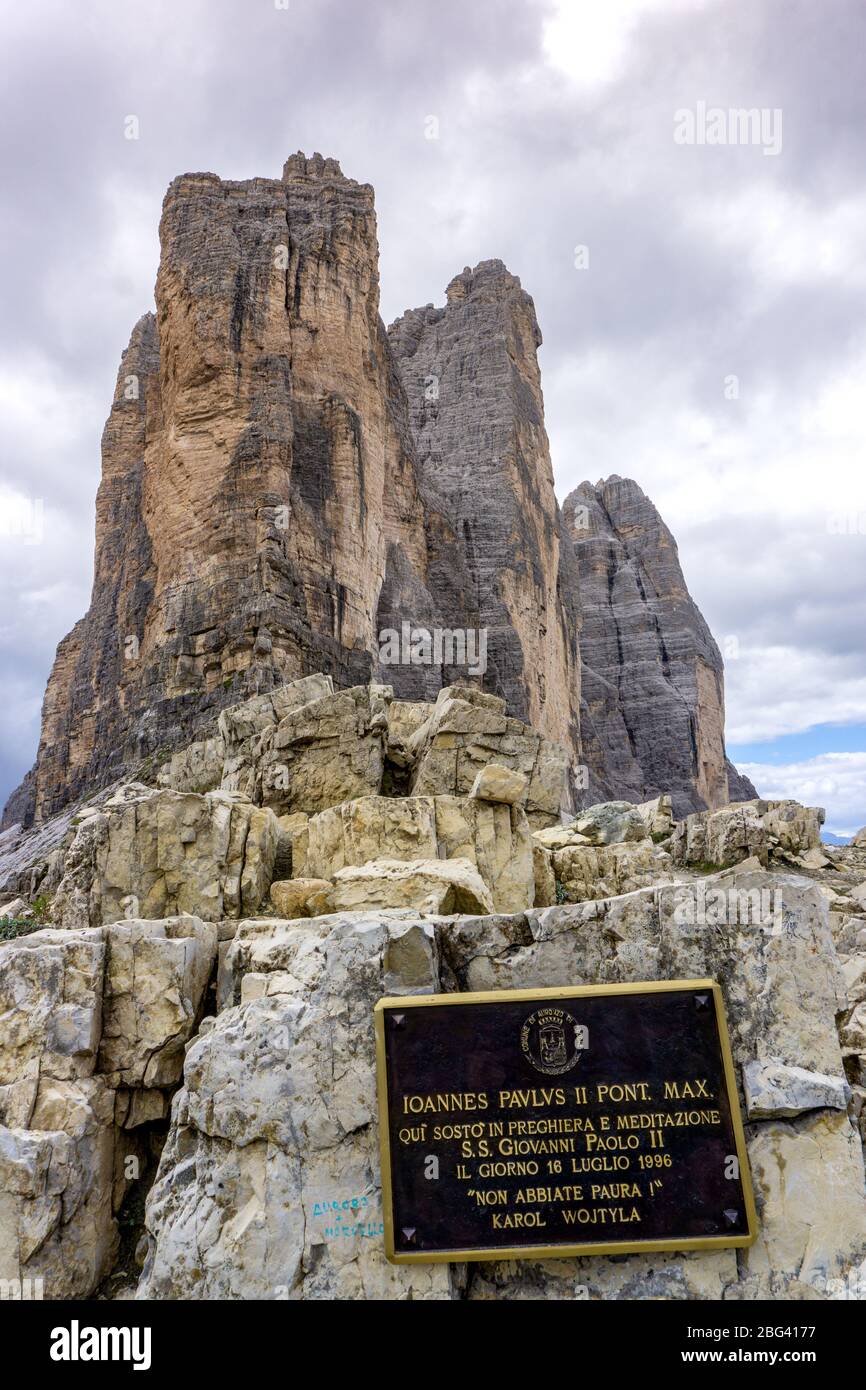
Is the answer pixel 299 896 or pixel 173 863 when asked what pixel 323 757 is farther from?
pixel 299 896

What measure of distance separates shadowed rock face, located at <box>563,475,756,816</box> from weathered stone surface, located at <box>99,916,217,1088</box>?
59.0 metres

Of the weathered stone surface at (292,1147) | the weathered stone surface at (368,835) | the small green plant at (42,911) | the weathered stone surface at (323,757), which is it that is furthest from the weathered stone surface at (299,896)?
the weathered stone surface at (323,757)

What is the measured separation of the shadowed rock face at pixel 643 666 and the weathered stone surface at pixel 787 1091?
196 feet

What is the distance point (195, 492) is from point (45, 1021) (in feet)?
90.9

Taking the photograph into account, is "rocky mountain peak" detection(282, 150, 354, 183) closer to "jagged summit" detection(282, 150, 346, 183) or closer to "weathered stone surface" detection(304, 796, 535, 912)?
"jagged summit" detection(282, 150, 346, 183)

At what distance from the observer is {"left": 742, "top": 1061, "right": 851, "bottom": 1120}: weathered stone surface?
4.45 m

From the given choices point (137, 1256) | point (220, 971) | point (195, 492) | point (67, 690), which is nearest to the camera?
point (137, 1256)

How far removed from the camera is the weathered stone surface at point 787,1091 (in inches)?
175

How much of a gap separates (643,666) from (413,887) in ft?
229

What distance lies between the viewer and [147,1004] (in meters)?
5.77
